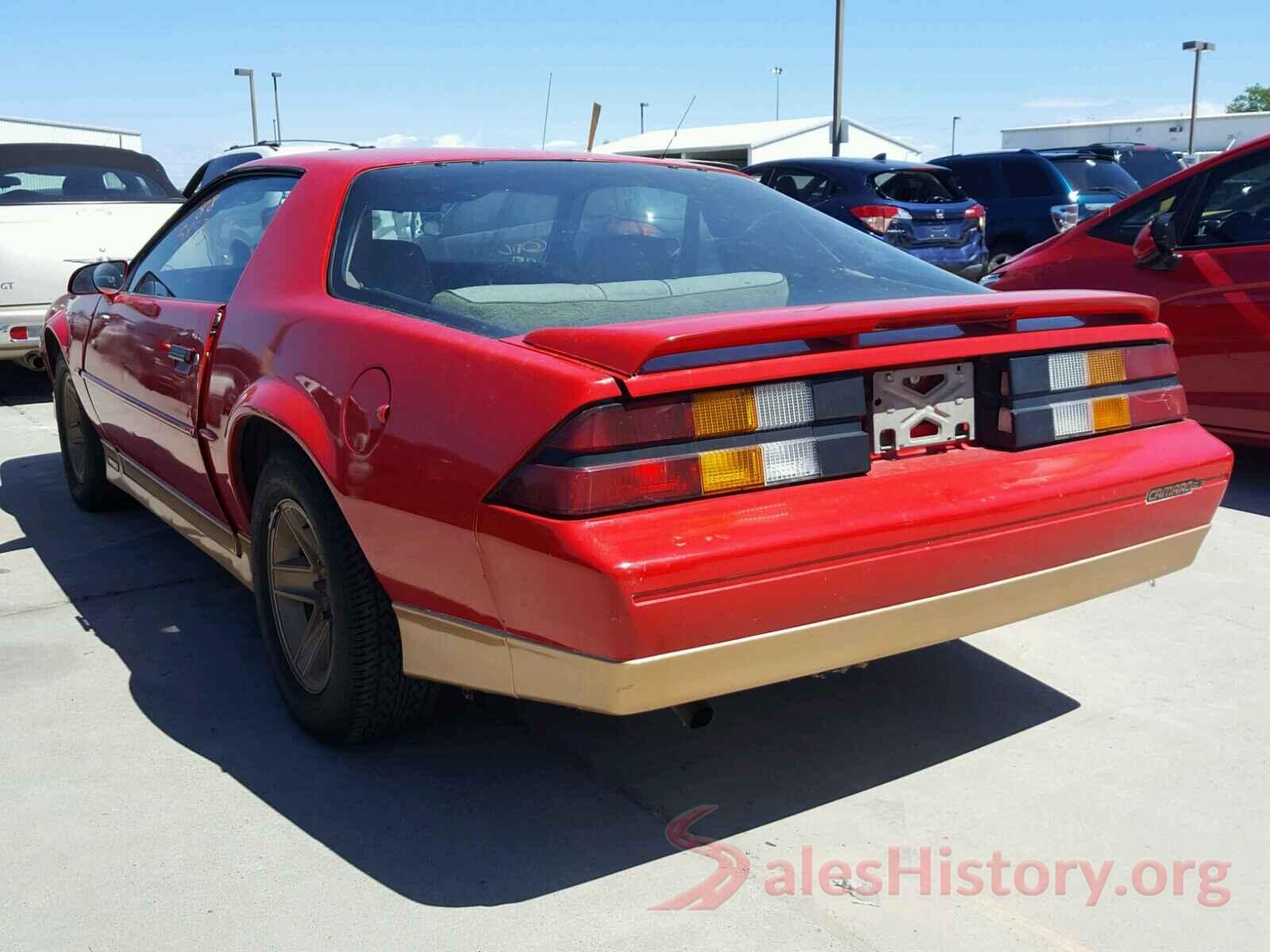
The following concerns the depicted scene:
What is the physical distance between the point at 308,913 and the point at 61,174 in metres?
7.75

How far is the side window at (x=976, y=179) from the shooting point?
1357 centimetres

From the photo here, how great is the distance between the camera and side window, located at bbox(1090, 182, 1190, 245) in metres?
5.72

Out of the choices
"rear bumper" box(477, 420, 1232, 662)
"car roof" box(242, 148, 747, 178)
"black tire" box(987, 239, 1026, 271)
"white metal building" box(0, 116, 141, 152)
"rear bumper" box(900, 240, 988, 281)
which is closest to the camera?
"rear bumper" box(477, 420, 1232, 662)

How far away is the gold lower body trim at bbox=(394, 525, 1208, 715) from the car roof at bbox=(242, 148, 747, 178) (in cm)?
126

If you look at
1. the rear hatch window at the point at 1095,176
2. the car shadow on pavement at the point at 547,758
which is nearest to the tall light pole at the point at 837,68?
the rear hatch window at the point at 1095,176

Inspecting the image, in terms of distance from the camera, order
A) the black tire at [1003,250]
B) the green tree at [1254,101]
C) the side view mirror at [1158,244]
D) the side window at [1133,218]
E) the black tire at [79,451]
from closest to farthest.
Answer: the black tire at [79,451], the side view mirror at [1158,244], the side window at [1133,218], the black tire at [1003,250], the green tree at [1254,101]

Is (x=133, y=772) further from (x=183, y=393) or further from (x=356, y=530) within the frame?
→ (x=183, y=393)

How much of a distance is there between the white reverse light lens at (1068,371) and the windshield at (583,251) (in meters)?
0.36

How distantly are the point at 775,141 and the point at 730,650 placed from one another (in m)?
46.0

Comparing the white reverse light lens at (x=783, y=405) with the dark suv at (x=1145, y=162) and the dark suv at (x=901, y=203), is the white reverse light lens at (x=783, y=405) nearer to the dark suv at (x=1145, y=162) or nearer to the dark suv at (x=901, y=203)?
the dark suv at (x=901, y=203)

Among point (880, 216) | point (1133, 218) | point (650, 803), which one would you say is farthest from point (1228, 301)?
point (880, 216)

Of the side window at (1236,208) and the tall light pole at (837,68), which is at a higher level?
the tall light pole at (837,68)

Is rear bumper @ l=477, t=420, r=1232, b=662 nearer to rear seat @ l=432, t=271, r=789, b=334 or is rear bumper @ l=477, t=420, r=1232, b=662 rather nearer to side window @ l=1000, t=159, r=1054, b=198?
rear seat @ l=432, t=271, r=789, b=334

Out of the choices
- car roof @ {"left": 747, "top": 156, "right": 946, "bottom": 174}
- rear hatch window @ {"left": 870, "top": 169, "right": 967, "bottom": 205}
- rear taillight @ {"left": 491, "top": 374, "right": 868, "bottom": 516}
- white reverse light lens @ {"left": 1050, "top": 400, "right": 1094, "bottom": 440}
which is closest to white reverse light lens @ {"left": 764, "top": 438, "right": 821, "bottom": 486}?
rear taillight @ {"left": 491, "top": 374, "right": 868, "bottom": 516}
